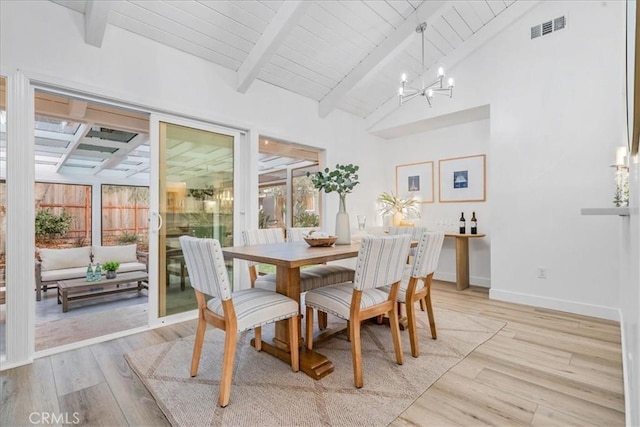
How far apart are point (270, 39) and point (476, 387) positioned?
3.29 metres

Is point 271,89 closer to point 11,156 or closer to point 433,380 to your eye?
point 11,156

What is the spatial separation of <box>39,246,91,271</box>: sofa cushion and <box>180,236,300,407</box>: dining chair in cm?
415

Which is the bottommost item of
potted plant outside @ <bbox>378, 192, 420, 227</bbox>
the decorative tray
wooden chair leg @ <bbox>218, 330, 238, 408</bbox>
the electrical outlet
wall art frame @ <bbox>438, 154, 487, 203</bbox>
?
wooden chair leg @ <bbox>218, 330, 238, 408</bbox>

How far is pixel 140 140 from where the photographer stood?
4.66 metres

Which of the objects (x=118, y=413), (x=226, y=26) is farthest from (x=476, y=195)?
(x=118, y=413)

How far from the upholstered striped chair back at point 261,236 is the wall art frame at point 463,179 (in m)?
2.88

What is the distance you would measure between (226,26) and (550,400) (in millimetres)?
3792

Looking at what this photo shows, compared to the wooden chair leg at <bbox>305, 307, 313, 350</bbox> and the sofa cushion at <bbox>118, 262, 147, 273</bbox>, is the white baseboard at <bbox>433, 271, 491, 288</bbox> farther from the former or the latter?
the sofa cushion at <bbox>118, 262, 147, 273</bbox>

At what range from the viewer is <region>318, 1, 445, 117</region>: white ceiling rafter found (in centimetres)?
339

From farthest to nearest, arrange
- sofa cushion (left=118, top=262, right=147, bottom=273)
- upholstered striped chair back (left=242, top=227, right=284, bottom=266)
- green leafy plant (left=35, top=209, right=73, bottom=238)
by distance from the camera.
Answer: green leafy plant (left=35, top=209, right=73, bottom=238) → sofa cushion (left=118, top=262, right=147, bottom=273) → upholstered striped chair back (left=242, top=227, right=284, bottom=266)

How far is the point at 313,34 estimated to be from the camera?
3410 millimetres

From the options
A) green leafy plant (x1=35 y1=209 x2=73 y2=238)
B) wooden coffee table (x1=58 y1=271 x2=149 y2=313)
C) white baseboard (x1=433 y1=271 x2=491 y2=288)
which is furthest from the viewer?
green leafy plant (x1=35 y1=209 x2=73 y2=238)

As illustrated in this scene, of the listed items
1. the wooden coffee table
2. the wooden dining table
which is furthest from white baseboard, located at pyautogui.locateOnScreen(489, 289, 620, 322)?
the wooden coffee table

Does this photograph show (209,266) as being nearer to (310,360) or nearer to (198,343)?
(198,343)
